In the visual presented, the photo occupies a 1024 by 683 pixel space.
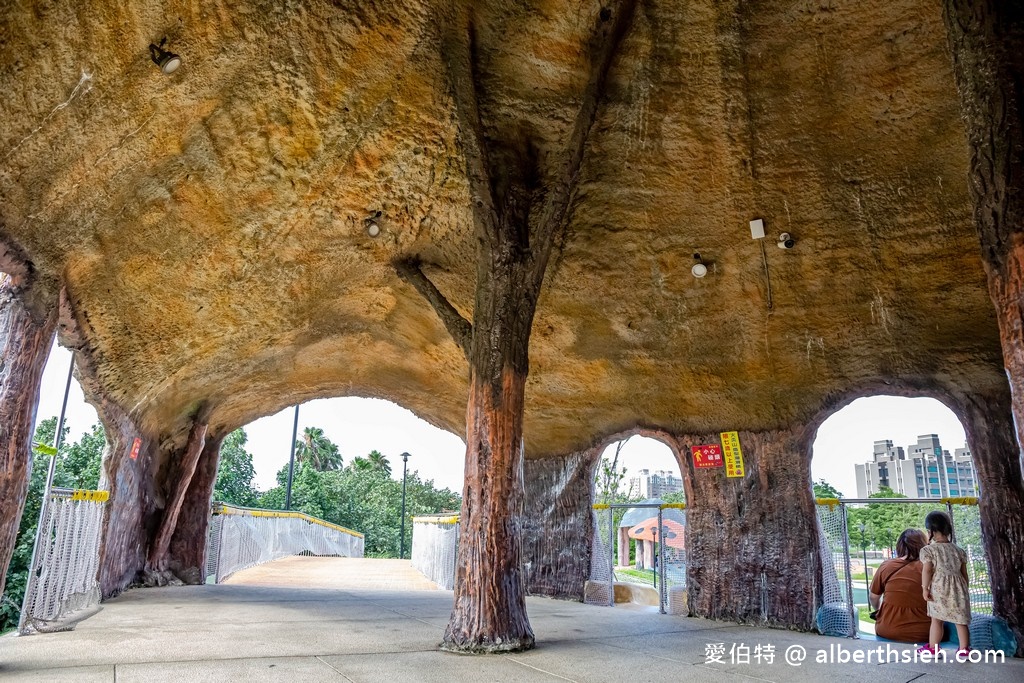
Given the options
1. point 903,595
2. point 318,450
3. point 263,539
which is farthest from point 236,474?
point 903,595

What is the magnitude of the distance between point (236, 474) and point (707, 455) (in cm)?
2410

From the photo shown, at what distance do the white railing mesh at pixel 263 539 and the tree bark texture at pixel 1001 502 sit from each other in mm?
12145

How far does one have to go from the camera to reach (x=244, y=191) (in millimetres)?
6836

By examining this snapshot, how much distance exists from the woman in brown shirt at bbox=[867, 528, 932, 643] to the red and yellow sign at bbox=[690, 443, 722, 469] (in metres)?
2.37

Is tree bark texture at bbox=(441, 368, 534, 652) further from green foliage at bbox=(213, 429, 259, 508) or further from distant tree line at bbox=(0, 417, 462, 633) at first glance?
green foliage at bbox=(213, 429, 259, 508)

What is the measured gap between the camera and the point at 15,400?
540cm

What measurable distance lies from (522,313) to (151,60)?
3.67m

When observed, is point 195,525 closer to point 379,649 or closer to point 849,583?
point 379,649

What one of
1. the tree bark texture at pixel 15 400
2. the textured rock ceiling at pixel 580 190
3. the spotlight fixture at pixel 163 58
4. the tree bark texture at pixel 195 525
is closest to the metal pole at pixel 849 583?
the textured rock ceiling at pixel 580 190

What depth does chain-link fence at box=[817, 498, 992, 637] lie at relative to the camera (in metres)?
6.29

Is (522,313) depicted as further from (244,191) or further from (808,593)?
(808,593)

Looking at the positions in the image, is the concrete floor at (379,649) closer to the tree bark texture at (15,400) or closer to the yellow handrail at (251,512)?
the tree bark texture at (15,400)

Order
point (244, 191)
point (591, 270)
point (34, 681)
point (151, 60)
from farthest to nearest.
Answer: point (591, 270)
point (244, 191)
point (151, 60)
point (34, 681)

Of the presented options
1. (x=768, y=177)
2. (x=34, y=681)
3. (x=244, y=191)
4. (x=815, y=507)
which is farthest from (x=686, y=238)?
(x=34, y=681)
